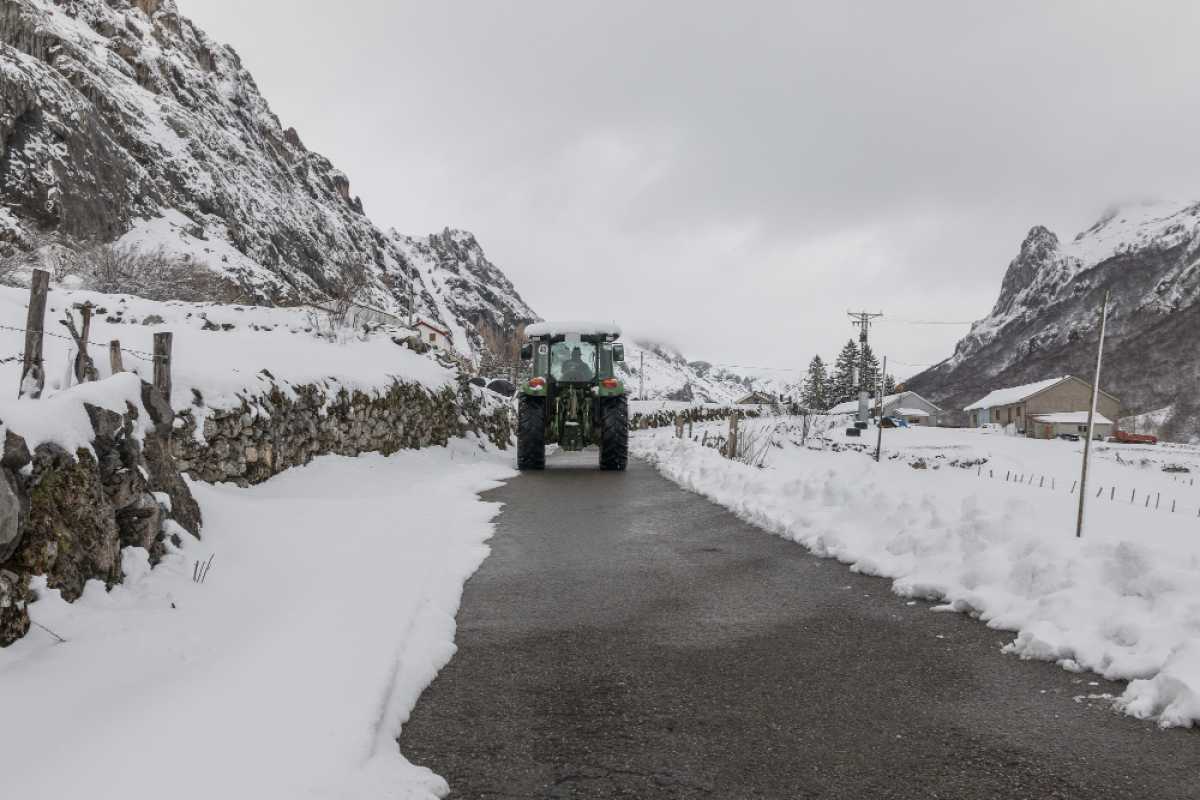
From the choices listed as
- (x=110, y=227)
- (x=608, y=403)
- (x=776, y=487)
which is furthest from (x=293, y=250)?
(x=776, y=487)

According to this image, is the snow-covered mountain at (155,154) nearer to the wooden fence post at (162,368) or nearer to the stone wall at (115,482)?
the stone wall at (115,482)

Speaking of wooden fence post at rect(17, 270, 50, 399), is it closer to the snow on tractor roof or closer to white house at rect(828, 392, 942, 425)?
the snow on tractor roof

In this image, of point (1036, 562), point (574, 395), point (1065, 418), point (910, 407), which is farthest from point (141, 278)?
point (910, 407)

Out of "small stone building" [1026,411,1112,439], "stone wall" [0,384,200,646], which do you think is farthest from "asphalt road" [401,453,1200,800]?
"small stone building" [1026,411,1112,439]

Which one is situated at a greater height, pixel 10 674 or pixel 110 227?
pixel 110 227

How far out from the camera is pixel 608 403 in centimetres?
1488

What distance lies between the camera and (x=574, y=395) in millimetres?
15109

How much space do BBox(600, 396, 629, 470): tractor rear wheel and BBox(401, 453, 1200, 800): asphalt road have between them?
8.97m

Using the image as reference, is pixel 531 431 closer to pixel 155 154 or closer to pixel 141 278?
pixel 141 278

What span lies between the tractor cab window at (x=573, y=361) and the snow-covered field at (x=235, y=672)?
9.57 metres

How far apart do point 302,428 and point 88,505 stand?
629 cm

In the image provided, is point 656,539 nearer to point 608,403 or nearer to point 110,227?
point 608,403

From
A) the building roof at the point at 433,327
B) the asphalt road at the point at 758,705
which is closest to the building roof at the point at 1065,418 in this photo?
the building roof at the point at 433,327

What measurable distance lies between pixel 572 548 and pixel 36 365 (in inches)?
180
